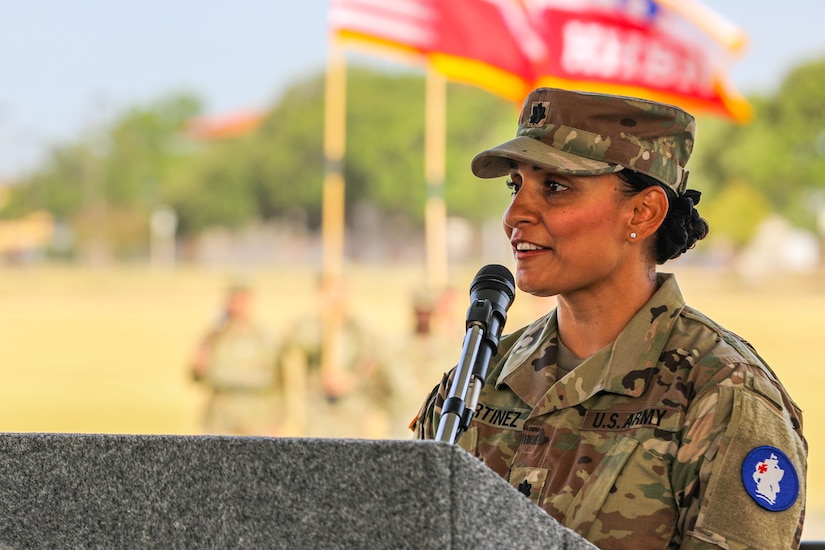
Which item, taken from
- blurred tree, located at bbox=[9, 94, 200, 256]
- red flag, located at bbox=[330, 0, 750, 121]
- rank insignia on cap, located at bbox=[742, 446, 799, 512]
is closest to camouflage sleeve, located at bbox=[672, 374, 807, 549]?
rank insignia on cap, located at bbox=[742, 446, 799, 512]

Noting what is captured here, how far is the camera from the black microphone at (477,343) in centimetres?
97

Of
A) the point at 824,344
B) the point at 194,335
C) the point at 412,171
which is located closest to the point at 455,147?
A: the point at 412,171

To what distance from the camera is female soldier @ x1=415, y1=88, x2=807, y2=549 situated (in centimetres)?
109

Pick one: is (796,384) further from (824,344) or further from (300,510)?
(300,510)

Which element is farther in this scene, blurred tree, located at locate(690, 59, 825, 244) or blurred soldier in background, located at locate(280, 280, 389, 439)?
blurred tree, located at locate(690, 59, 825, 244)

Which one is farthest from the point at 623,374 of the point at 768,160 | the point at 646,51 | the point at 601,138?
the point at 768,160

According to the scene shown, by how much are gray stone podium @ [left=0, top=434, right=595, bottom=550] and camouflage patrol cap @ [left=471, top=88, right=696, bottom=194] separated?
59 centimetres

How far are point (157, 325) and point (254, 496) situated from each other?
11682 millimetres

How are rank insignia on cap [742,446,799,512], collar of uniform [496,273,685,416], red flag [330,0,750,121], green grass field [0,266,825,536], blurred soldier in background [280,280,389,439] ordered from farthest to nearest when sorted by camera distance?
1. green grass field [0,266,825,536]
2. red flag [330,0,750,121]
3. blurred soldier in background [280,280,389,439]
4. collar of uniform [496,273,685,416]
5. rank insignia on cap [742,446,799,512]

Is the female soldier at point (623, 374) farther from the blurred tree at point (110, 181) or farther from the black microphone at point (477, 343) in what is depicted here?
the blurred tree at point (110, 181)

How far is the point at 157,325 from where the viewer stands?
12117 millimetres

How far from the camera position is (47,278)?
38.2 ft

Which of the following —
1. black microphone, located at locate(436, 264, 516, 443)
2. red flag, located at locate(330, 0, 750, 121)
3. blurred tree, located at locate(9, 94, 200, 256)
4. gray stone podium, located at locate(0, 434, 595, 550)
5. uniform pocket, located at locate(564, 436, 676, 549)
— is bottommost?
uniform pocket, located at locate(564, 436, 676, 549)

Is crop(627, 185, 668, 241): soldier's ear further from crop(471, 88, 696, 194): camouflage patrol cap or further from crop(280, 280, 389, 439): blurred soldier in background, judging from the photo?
crop(280, 280, 389, 439): blurred soldier in background
